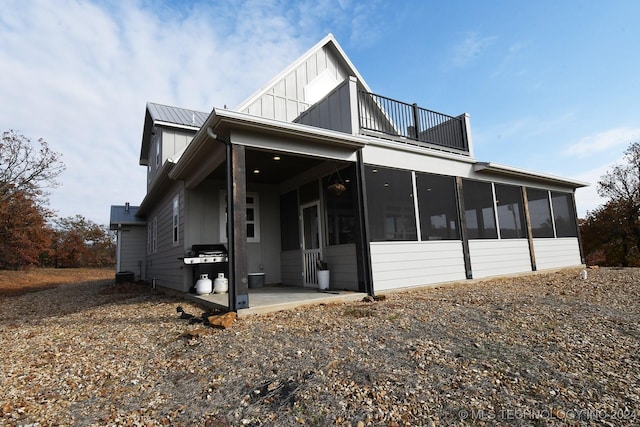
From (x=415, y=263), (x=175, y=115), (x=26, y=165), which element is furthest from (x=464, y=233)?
(x=26, y=165)

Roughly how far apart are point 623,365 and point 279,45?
29.4ft

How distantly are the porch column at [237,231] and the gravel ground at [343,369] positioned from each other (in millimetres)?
420

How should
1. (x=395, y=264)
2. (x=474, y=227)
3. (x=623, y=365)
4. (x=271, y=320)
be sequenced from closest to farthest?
(x=623, y=365) → (x=271, y=320) → (x=395, y=264) → (x=474, y=227)

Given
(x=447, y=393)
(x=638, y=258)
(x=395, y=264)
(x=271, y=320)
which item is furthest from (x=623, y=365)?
(x=638, y=258)

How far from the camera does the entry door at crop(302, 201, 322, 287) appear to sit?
7290 millimetres

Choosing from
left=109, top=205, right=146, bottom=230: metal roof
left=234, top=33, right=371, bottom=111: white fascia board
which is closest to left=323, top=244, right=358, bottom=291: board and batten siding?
left=234, top=33, right=371, bottom=111: white fascia board

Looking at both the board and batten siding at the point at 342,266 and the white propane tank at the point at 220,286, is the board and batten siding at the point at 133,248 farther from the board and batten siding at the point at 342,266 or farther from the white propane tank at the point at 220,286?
the board and batten siding at the point at 342,266

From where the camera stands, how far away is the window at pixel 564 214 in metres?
10.6

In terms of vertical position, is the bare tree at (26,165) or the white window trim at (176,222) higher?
the bare tree at (26,165)

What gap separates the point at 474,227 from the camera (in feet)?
26.6

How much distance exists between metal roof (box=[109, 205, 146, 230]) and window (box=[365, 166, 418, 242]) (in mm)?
11681

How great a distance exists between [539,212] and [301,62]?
8828 mm

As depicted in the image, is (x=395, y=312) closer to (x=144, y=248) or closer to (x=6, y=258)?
(x=144, y=248)

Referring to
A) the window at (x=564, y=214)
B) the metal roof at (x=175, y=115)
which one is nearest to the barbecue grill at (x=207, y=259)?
the metal roof at (x=175, y=115)
